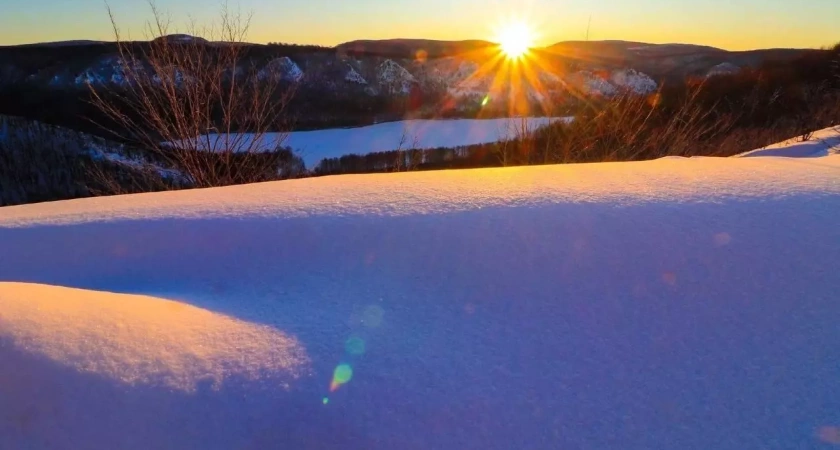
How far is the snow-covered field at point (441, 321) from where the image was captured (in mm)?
1244

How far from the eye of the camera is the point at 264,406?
128cm

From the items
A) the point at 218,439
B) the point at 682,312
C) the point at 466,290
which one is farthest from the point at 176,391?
the point at 682,312

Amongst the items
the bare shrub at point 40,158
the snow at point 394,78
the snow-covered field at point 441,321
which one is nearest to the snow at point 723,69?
the snow at point 394,78

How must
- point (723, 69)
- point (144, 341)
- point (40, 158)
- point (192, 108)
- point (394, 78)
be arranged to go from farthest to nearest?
point (394, 78), point (40, 158), point (723, 69), point (192, 108), point (144, 341)

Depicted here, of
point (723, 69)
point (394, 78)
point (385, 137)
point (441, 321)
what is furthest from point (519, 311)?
point (394, 78)

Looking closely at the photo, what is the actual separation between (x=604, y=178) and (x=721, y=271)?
889mm

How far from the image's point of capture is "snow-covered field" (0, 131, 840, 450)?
1.24 m

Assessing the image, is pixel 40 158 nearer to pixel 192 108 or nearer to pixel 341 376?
pixel 192 108

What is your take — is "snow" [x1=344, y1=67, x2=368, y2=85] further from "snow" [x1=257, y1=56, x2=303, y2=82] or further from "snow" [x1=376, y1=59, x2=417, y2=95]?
"snow" [x1=257, y1=56, x2=303, y2=82]

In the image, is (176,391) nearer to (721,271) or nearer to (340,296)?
(340,296)

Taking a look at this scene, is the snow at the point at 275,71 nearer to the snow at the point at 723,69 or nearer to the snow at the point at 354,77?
the snow at the point at 723,69

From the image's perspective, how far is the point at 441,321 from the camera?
5.13 feet

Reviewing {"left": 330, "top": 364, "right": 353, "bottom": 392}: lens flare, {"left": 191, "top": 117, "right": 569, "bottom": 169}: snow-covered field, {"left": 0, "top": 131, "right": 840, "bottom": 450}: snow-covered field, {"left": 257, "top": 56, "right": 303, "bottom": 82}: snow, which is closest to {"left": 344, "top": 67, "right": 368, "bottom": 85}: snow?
{"left": 191, "top": 117, "right": 569, "bottom": 169}: snow-covered field

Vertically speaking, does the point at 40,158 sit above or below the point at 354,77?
below
